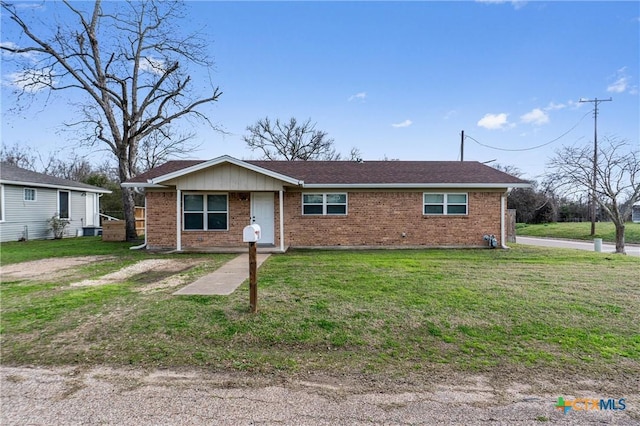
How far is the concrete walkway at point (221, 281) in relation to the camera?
5.77 meters

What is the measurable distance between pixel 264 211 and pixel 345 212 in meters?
3.17

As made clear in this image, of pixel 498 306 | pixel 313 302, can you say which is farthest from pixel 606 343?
pixel 313 302

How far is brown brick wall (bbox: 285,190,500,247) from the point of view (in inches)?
498

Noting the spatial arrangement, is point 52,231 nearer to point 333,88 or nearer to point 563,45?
point 333,88

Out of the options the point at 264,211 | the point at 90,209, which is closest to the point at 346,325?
the point at 264,211

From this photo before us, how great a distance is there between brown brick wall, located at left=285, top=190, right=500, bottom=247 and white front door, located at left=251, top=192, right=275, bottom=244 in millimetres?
587

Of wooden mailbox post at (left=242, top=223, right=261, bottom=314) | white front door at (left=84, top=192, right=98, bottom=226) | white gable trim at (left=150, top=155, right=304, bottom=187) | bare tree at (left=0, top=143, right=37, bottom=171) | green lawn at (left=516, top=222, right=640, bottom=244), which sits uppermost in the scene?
bare tree at (left=0, top=143, right=37, bottom=171)

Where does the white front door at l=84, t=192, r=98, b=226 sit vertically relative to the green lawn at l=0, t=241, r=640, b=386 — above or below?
above

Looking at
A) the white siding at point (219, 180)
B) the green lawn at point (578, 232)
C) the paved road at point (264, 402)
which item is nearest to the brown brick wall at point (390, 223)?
the white siding at point (219, 180)

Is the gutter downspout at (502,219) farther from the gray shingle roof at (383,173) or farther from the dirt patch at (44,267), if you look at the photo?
the dirt patch at (44,267)

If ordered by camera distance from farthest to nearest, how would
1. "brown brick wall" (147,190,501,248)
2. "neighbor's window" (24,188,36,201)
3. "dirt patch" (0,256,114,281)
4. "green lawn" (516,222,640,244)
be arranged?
"green lawn" (516,222,640,244)
"neighbor's window" (24,188,36,201)
"brown brick wall" (147,190,501,248)
"dirt patch" (0,256,114,281)

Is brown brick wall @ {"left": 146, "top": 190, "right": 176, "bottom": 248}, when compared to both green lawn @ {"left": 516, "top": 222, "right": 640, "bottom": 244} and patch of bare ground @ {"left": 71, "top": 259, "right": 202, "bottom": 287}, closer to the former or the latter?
patch of bare ground @ {"left": 71, "top": 259, "right": 202, "bottom": 287}

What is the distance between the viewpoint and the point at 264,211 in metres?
12.5

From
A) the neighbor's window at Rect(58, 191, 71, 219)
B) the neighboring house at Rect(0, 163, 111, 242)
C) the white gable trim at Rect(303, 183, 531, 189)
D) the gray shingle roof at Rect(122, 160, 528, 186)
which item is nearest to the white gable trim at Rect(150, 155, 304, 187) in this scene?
the white gable trim at Rect(303, 183, 531, 189)
